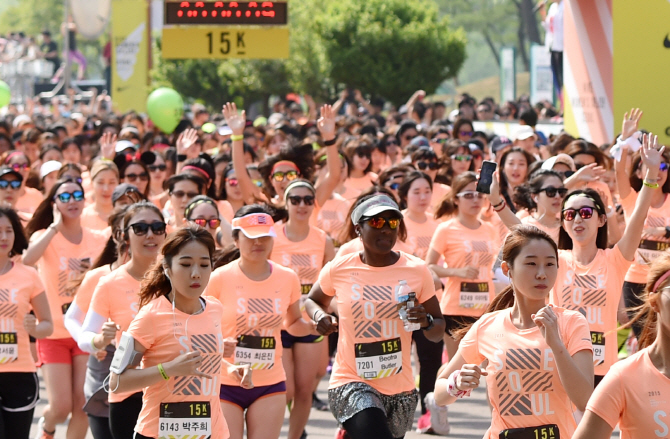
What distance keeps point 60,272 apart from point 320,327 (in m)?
2.60

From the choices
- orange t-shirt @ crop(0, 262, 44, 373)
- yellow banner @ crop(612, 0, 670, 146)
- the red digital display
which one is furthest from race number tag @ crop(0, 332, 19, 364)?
the red digital display

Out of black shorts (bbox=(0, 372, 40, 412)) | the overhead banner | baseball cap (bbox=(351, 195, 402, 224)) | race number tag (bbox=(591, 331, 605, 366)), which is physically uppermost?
the overhead banner

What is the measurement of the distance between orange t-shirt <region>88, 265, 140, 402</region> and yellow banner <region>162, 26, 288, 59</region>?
52.3ft

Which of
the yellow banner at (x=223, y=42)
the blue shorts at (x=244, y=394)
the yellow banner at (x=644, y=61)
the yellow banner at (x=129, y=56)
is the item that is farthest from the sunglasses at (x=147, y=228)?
the yellow banner at (x=129, y=56)

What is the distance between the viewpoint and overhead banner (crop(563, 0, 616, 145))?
13.4 m

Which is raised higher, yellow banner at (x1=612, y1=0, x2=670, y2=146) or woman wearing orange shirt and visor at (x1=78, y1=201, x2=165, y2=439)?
yellow banner at (x1=612, y1=0, x2=670, y2=146)

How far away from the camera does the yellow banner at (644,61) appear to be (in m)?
13.1

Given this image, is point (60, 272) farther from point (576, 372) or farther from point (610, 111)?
point (610, 111)

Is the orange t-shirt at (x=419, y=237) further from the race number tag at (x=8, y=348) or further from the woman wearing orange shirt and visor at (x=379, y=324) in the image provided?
the race number tag at (x=8, y=348)

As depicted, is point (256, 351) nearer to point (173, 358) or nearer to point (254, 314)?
point (254, 314)

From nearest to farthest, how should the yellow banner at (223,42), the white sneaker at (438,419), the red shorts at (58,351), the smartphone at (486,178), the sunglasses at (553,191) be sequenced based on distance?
1. the smartphone at (486,178)
2. the red shorts at (58,351)
3. the sunglasses at (553,191)
4. the white sneaker at (438,419)
5. the yellow banner at (223,42)

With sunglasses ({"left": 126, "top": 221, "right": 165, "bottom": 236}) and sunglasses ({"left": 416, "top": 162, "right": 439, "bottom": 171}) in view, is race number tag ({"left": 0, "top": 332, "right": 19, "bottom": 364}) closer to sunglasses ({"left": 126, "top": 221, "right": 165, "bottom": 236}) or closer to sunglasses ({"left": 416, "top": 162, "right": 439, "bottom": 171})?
sunglasses ({"left": 126, "top": 221, "right": 165, "bottom": 236})

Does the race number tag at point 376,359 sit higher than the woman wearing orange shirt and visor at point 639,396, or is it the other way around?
the woman wearing orange shirt and visor at point 639,396

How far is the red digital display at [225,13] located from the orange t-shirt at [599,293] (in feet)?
49.7
